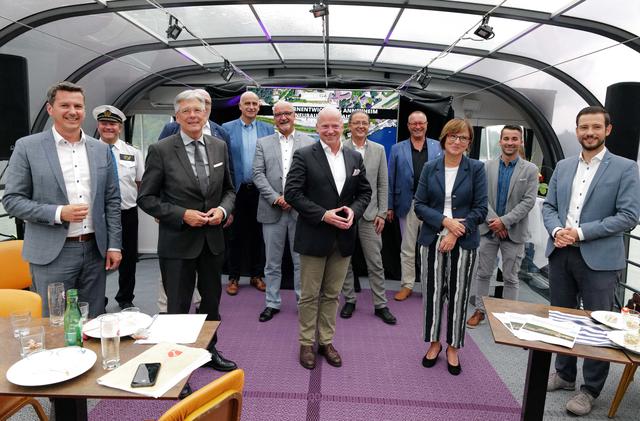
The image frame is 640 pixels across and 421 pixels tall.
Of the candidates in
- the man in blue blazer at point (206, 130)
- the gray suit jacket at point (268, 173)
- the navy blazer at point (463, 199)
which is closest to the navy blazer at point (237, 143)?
the man in blue blazer at point (206, 130)

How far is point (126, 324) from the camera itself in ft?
5.37

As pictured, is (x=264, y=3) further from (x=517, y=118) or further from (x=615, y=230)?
(x=517, y=118)

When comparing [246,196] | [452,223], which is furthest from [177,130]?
[452,223]

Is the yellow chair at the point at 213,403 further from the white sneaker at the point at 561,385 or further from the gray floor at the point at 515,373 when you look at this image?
the white sneaker at the point at 561,385

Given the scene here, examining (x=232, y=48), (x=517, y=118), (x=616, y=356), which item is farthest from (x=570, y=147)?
(x=616, y=356)

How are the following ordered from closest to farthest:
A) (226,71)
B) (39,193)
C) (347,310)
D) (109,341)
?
(109,341) → (39,193) → (347,310) → (226,71)

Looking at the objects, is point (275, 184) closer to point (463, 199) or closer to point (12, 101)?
point (463, 199)

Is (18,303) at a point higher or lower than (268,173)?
lower

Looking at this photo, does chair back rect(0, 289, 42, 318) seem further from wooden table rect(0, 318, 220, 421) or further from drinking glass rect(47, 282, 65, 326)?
drinking glass rect(47, 282, 65, 326)

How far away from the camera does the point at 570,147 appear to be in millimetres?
6555

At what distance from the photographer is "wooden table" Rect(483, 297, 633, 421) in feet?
5.08

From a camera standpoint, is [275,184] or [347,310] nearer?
[275,184]

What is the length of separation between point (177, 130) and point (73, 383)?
265 centimetres

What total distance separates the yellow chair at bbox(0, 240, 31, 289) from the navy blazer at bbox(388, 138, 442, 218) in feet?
10.3
